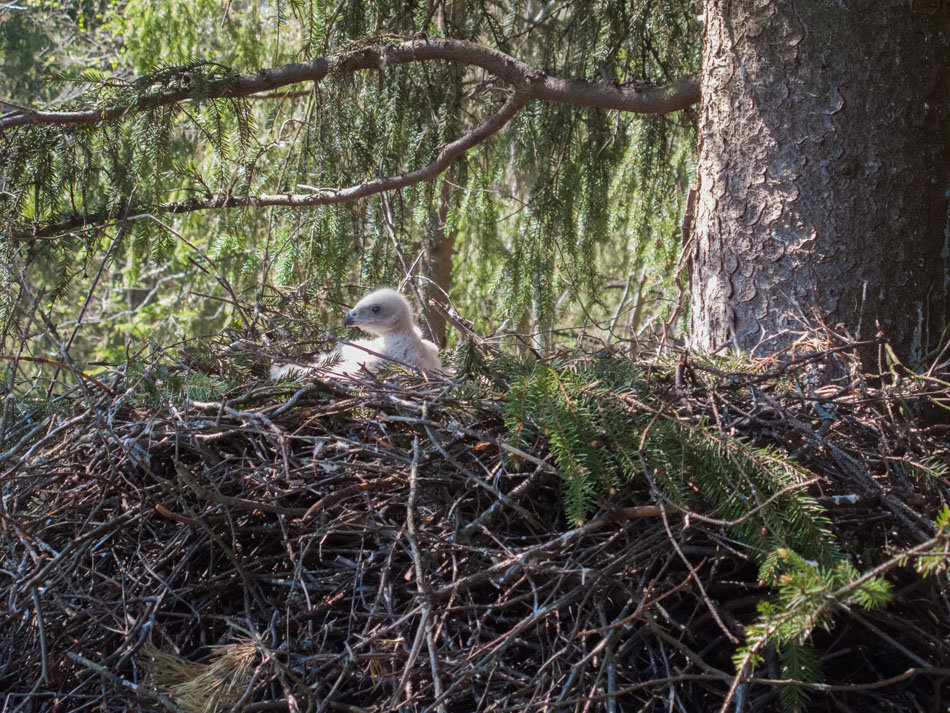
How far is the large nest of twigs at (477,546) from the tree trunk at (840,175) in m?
0.50

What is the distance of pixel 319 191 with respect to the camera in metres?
3.60

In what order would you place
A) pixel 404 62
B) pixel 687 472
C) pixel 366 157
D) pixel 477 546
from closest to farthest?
pixel 687 472 → pixel 477 546 → pixel 404 62 → pixel 366 157

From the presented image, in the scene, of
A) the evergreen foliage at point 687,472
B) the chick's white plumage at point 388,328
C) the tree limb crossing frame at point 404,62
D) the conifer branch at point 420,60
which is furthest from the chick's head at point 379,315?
the evergreen foliage at point 687,472

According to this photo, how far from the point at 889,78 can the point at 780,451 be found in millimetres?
1636

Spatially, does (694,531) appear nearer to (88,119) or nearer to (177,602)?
(177,602)

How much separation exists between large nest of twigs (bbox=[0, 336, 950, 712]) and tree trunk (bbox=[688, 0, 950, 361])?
50 cm

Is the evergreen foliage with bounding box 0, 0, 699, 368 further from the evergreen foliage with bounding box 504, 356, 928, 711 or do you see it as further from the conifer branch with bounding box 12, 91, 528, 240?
the evergreen foliage with bounding box 504, 356, 928, 711

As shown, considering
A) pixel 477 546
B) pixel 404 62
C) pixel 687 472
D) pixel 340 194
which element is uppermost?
pixel 404 62

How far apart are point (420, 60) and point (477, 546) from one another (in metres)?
2.26

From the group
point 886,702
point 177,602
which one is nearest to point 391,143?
point 177,602

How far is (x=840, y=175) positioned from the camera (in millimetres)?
3000

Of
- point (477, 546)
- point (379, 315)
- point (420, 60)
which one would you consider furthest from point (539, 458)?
point (420, 60)

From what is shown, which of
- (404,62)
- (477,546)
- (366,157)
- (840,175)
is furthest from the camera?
(366,157)

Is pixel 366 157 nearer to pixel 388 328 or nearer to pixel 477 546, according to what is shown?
pixel 388 328
